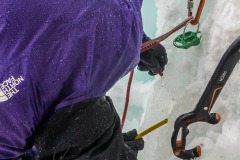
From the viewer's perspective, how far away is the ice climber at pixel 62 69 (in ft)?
1.96

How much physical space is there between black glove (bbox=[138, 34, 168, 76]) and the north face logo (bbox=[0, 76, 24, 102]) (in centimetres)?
81

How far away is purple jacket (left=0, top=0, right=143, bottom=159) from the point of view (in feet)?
1.95

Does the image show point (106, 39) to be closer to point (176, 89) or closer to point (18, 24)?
point (18, 24)

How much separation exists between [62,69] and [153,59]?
779 millimetres

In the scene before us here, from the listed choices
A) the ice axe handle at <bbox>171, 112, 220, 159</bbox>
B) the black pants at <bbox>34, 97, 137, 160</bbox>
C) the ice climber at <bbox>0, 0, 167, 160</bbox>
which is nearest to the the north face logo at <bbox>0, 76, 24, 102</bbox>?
the ice climber at <bbox>0, 0, 167, 160</bbox>

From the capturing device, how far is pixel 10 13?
0.59m

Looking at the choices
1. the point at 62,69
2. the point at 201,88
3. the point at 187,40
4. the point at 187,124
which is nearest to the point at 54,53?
the point at 62,69

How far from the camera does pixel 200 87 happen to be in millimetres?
1534

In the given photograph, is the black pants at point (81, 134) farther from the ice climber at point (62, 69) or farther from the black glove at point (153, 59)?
the black glove at point (153, 59)

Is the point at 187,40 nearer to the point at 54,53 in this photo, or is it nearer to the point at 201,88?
the point at 201,88

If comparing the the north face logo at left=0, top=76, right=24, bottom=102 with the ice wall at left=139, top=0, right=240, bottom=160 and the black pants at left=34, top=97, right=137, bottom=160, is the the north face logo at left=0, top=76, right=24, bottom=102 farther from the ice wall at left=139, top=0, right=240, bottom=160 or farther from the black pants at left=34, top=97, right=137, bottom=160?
the ice wall at left=139, top=0, right=240, bottom=160

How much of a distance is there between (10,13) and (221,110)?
104 cm

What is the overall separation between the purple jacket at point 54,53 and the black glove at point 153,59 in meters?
0.61

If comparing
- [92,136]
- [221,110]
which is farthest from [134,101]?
[92,136]
